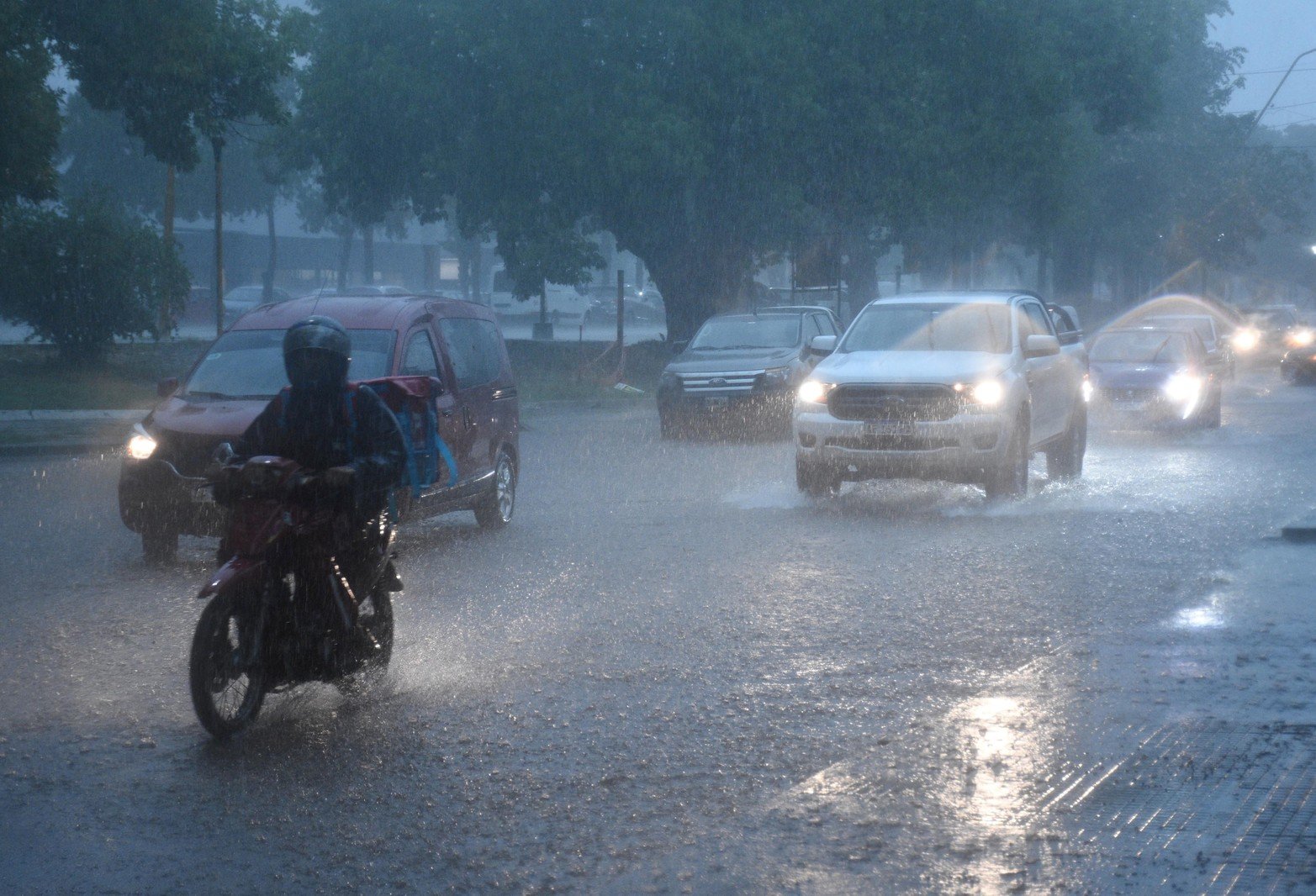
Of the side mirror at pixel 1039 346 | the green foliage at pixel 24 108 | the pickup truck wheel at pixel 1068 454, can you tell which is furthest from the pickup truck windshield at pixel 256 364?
the green foliage at pixel 24 108

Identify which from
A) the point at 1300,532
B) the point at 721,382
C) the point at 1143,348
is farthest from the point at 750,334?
the point at 1300,532

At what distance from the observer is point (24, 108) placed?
20500 mm

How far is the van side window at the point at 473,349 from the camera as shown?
39.8 feet

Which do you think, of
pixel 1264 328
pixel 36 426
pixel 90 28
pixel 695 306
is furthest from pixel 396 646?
pixel 1264 328

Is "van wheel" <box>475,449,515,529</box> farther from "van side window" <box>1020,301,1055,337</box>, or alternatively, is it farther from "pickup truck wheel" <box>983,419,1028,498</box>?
"van side window" <box>1020,301,1055,337</box>

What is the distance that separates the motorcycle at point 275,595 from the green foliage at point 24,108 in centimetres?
1553

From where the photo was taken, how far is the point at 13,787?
5.48 meters

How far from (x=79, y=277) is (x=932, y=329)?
61.4 ft

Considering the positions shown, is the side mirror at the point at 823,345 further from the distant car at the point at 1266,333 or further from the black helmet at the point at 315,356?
the distant car at the point at 1266,333

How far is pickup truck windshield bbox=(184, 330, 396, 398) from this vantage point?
11.1m

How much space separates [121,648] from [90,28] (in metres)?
17.7

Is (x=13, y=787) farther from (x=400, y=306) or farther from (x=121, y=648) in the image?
(x=400, y=306)

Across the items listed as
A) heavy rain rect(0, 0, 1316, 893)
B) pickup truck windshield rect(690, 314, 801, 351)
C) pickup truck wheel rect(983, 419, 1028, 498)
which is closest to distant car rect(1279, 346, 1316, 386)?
heavy rain rect(0, 0, 1316, 893)

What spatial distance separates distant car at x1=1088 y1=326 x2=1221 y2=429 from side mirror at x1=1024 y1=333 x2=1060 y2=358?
8.01 meters
